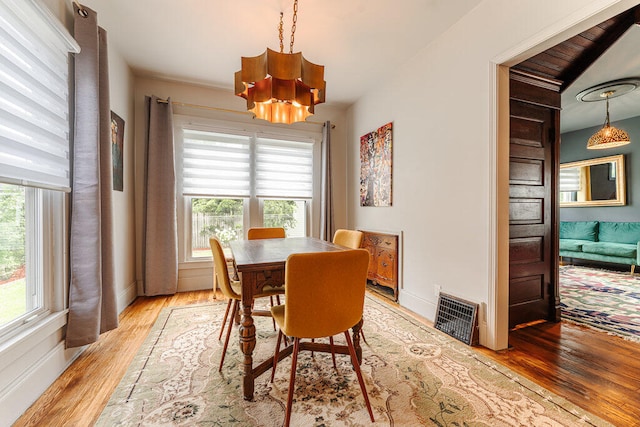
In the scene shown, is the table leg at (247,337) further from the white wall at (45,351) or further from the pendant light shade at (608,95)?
the pendant light shade at (608,95)

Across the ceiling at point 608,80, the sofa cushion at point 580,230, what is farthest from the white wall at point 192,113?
the sofa cushion at point 580,230

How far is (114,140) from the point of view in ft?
9.11

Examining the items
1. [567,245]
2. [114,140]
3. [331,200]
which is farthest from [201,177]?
[567,245]

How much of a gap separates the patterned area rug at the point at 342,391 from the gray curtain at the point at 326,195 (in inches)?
82.6

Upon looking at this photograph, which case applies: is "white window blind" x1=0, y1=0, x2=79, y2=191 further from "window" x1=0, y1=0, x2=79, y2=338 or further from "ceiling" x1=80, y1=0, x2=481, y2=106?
"ceiling" x1=80, y1=0, x2=481, y2=106

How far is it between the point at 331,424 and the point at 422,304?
5.91 feet

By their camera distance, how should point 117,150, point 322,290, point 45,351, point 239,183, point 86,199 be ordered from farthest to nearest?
point 239,183 → point 117,150 → point 86,199 → point 45,351 → point 322,290

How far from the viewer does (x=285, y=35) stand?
2615mm

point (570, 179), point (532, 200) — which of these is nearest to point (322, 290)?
point (532, 200)

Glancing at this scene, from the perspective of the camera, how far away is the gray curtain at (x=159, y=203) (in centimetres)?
337

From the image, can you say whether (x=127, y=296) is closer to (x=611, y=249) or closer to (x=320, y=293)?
(x=320, y=293)

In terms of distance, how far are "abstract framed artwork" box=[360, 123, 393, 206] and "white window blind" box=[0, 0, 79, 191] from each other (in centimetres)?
303

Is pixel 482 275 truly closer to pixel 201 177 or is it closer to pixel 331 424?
pixel 331 424

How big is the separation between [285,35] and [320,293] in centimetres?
250
